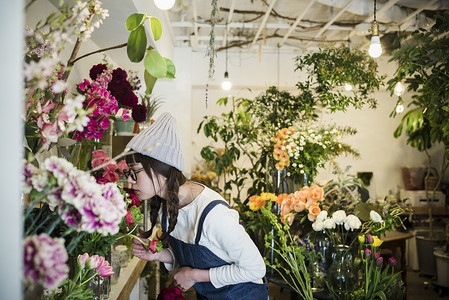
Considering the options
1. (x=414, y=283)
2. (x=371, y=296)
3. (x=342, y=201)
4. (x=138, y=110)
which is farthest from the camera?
(x=414, y=283)

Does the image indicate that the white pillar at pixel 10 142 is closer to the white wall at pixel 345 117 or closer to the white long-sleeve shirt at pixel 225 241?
the white long-sleeve shirt at pixel 225 241

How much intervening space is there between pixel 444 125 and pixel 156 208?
6.30 ft

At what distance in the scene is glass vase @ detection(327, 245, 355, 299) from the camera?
181 centimetres

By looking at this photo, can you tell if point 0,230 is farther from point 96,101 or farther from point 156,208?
point 156,208

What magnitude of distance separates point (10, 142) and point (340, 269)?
65.2 inches

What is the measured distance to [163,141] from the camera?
1.39 metres

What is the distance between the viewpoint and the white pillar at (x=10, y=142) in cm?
50

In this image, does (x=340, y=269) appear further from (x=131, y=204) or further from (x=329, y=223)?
(x=131, y=204)

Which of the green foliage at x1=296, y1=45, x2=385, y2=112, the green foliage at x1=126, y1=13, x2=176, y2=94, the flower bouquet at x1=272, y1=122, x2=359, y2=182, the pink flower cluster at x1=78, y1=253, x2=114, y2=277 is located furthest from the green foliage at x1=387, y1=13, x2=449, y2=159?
the pink flower cluster at x1=78, y1=253, x2=114, y2=277

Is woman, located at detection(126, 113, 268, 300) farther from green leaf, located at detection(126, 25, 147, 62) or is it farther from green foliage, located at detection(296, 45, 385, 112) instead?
green foliage, located at detection(296, 45, 385, 112)

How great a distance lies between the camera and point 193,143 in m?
6.71

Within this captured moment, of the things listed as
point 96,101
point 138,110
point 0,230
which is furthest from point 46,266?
point 138,110

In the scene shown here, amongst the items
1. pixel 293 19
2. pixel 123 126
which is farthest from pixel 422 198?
pixel 123 126

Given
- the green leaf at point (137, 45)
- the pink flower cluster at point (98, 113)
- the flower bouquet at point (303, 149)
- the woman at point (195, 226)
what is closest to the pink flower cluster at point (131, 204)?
the woman at point (195, 226)
